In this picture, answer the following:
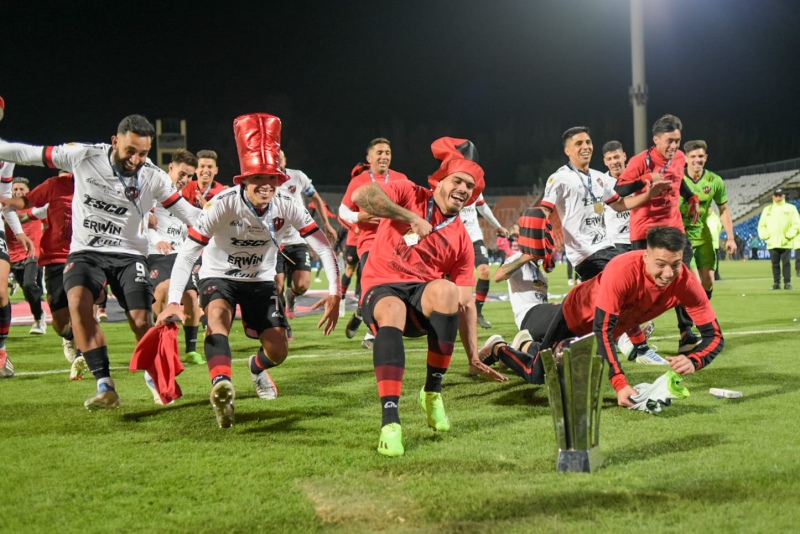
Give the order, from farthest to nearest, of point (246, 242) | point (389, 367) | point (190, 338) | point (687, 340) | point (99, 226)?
point (190, 338), point (687, 340), point (99, 226), point (246, 242), point (389, 367)

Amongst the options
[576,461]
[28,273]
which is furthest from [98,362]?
[28,273]

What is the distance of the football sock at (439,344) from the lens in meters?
5.02

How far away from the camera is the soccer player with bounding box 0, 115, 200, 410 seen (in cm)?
611

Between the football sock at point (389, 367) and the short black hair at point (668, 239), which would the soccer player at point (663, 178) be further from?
the football sock at point (389, 367)

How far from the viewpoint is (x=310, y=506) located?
Answer: 346 centimetres

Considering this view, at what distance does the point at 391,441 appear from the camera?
→ 438cm

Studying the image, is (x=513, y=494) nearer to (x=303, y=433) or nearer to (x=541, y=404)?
(x=303, y=433)

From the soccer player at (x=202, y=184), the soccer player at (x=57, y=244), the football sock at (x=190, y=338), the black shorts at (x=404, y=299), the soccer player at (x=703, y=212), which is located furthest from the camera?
the soccer player at (x=202, y=184)

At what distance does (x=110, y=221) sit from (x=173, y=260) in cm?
277

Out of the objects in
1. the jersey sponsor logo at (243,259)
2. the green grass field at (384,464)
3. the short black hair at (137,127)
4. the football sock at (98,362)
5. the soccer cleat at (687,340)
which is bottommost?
the green grass field at (384,464)

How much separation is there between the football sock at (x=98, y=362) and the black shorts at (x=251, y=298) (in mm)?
840

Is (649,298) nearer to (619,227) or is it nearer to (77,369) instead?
(619,227)

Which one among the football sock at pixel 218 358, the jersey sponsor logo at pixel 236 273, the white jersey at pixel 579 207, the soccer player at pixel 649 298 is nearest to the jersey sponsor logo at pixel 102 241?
the jersey sponsor logo at pixel 236 273

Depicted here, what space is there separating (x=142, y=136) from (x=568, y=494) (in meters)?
4.24
